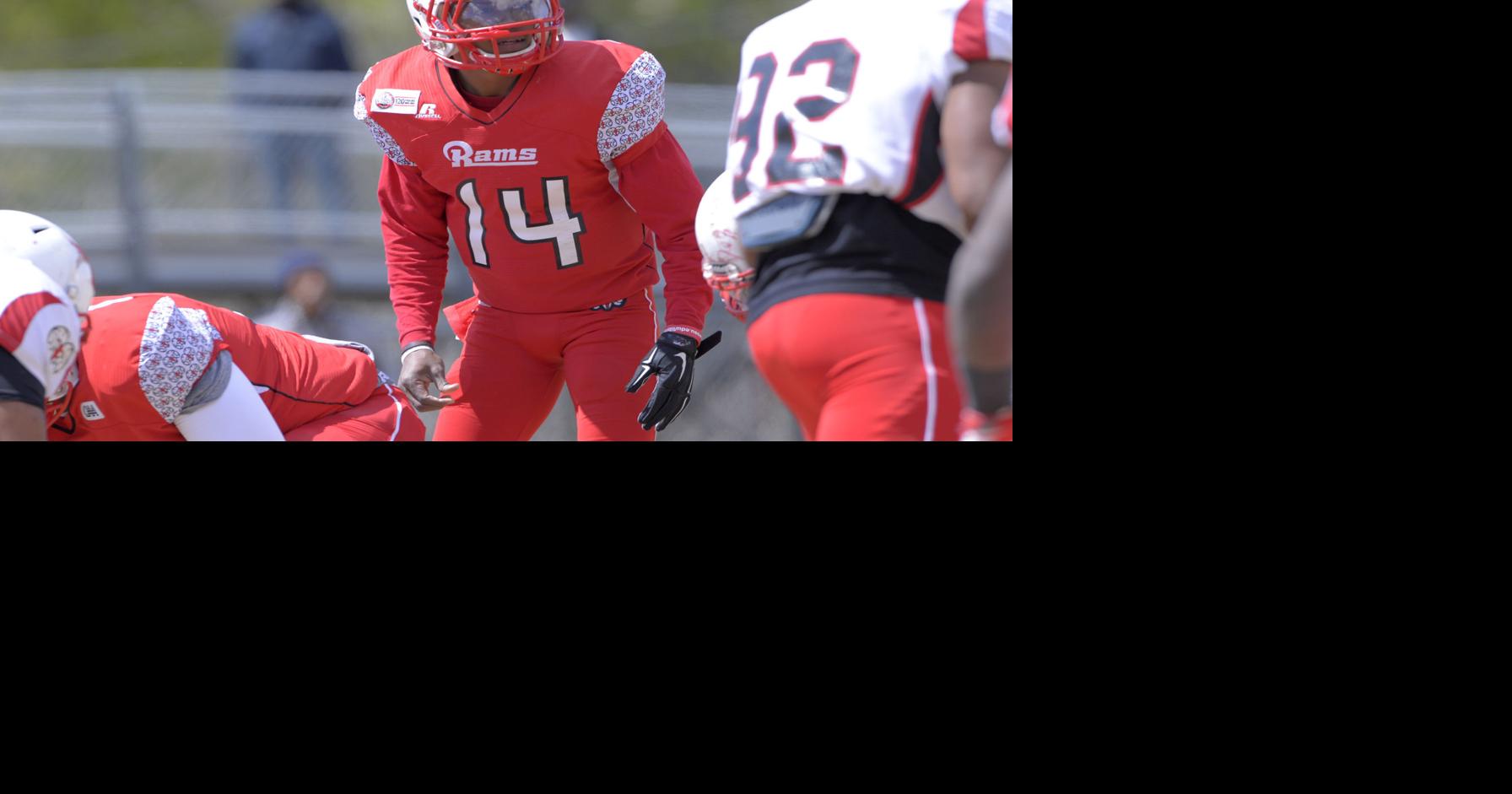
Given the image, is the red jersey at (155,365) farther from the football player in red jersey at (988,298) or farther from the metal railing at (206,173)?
the metal railing at (206,173)

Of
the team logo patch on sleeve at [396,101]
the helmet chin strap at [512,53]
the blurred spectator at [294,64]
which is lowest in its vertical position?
the team logo patch on sleeve at [396,101]

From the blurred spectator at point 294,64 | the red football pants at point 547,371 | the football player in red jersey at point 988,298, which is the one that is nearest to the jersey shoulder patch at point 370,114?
the red football pants at point 547,371

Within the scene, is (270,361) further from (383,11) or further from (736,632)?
(383,11)

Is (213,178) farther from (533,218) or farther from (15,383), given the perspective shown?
(15,383)

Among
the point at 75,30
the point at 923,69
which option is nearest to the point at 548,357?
the point at 923,69

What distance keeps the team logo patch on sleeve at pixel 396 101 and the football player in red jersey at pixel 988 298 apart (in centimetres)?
114

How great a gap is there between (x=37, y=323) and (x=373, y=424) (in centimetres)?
69

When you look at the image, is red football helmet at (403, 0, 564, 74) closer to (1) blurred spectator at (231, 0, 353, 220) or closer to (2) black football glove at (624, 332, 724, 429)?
(2) black football glove at (624, 332, 724, 429)

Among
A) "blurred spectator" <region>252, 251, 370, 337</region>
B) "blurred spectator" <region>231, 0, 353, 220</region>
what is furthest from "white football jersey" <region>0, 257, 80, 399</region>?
"blurred spectator" <region>231, 0, 353, 220</region>

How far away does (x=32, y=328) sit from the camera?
8.00 ft

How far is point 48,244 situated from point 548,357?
951 mm

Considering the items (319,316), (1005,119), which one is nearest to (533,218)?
(1005,119)

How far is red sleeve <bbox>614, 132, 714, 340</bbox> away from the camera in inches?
114

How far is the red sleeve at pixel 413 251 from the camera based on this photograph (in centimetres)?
307
